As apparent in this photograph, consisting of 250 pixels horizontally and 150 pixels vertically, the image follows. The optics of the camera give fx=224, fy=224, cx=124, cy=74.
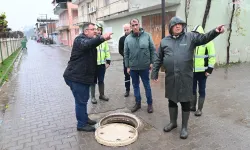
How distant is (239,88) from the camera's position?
6512 millimetres

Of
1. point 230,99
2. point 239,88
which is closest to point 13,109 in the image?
point 230,99

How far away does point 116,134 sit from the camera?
12.6 ft

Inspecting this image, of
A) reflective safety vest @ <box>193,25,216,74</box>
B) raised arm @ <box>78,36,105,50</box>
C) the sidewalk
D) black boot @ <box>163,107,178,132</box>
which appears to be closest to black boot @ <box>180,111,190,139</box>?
the sidewalk

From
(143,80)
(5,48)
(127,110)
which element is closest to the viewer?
(143,80)

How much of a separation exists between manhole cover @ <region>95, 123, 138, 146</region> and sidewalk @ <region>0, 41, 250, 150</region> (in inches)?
3.6

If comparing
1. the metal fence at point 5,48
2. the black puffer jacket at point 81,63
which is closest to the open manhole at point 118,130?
the black puffer jacket at point 81,63

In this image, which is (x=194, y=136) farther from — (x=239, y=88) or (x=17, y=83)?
(x=17, y=83)

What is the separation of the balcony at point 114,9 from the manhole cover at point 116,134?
11624 millimetres

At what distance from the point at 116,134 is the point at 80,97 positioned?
0.89m

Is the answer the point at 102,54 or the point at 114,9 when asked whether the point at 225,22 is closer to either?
the point at 102,54

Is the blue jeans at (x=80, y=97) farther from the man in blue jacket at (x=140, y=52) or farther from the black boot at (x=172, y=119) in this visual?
the black boot at (x=172, y=119)

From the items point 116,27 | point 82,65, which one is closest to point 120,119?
point 82,65

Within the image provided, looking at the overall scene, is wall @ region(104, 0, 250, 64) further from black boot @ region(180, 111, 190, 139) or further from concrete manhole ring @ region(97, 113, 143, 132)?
black boot @ region(180, 111, 190, 139)

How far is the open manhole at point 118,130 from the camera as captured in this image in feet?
11.8
